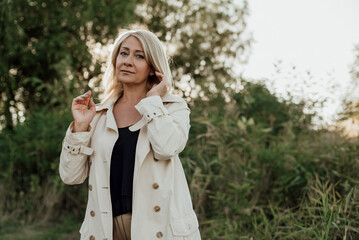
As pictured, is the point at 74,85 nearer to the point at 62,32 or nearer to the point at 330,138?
the point at 62,32

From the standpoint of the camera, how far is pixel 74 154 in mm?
2285

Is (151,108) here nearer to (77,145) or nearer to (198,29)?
(77,145)

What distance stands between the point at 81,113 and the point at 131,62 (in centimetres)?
43

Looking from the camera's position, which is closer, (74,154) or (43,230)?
(74,154)

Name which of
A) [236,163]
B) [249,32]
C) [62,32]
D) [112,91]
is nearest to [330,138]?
[236,163]

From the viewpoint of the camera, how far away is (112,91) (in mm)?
2658

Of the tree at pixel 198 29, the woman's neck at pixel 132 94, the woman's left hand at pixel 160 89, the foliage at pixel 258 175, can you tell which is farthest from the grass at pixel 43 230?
the tree at pixel 198 29

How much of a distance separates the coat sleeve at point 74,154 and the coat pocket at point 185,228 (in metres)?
0.63

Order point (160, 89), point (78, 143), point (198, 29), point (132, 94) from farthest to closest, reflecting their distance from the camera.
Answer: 1. point (198, 29)
2. point (132, 94)
3. point (160, 89)
4. point (78, 143)

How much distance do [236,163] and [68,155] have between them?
2.69 meters

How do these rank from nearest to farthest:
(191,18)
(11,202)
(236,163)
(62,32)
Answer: (236,163), (11,202), (62,32), (191,18)

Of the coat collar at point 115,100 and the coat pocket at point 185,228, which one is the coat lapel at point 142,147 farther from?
the coat pocket at point 185,228

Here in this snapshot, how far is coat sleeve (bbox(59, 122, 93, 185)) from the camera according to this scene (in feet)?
Result: 7.48

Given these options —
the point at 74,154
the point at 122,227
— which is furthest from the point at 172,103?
the point at 122,227
